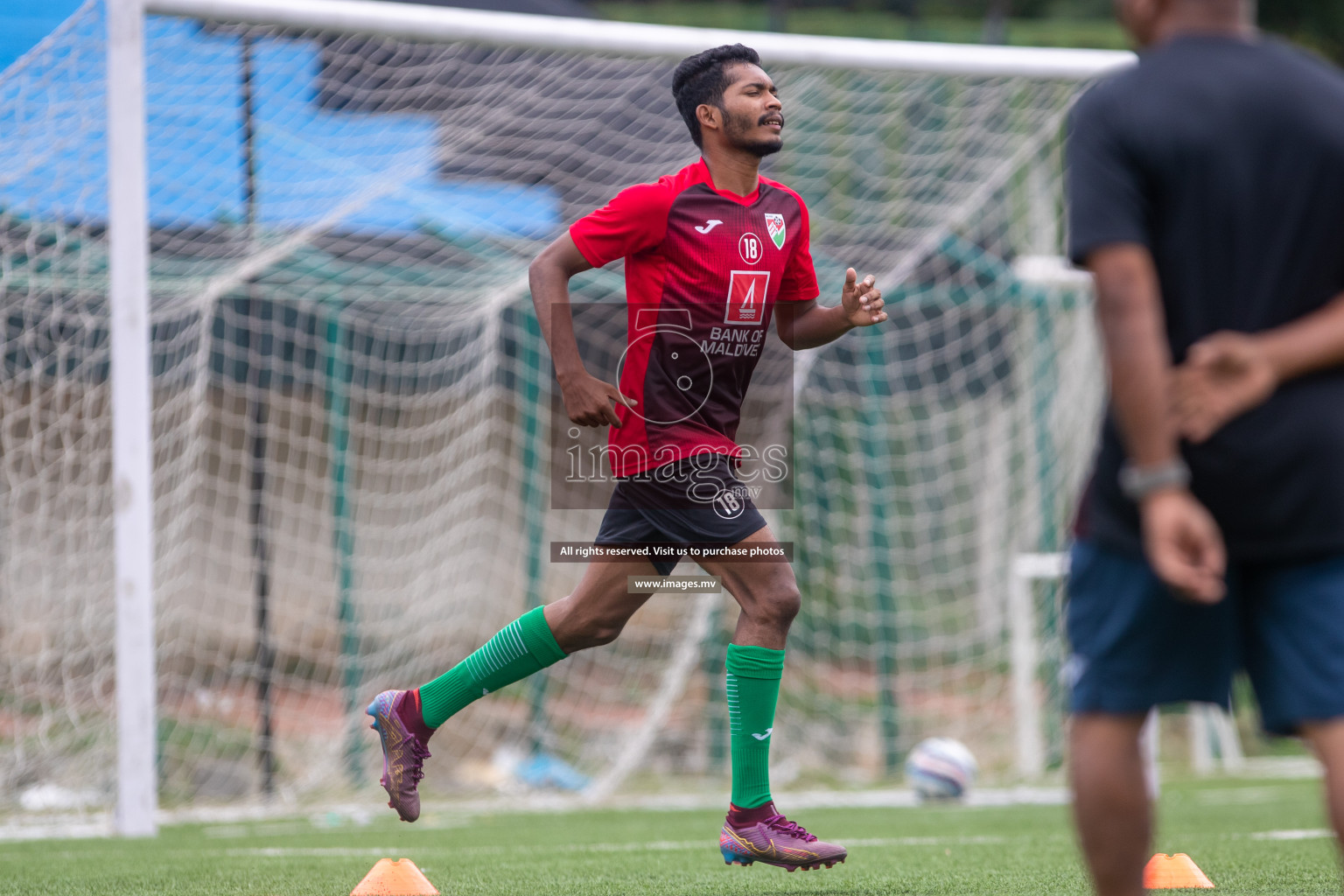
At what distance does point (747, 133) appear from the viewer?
418 cm

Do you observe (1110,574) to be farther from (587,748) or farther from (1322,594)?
(587,748)

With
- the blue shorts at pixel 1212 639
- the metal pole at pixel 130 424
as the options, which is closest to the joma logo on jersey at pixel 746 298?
the blue shorts at pixel 1212 639

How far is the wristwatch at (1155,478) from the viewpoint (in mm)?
2049

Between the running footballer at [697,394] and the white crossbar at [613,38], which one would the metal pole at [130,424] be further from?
the running footballer at [697,394]

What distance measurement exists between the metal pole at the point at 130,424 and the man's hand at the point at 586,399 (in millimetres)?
3011

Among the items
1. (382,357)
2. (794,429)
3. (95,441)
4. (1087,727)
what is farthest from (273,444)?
(1087,727)

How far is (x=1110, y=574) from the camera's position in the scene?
7.45ft

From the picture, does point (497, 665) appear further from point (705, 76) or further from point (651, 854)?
point (705, 76)

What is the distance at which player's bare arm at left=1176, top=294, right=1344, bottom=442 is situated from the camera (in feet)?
6.77

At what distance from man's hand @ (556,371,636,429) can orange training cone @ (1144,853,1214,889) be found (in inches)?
74.1

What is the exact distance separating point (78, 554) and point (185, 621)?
7.70 ft

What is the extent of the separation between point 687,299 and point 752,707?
3.70 feet

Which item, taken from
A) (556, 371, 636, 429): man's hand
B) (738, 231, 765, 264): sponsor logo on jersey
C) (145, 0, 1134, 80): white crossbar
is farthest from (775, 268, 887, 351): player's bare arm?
(145, 0, 1134, 80): white crossbar

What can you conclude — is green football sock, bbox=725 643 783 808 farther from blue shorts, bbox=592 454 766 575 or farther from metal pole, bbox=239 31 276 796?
metal pole, bbox=239 31 276 796
